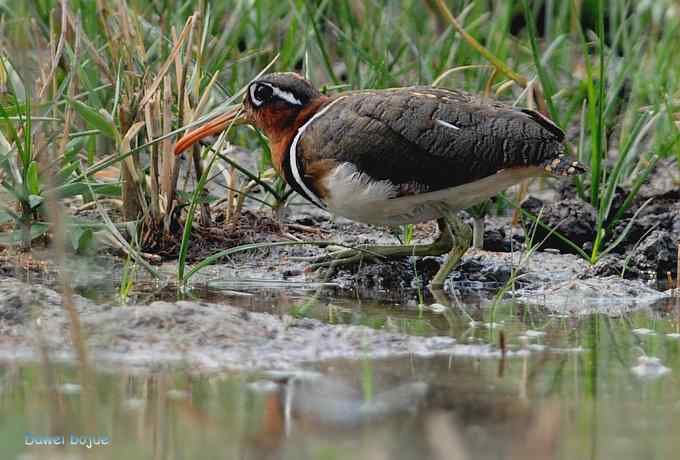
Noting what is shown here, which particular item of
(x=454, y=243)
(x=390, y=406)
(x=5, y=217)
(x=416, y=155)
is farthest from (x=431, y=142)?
(x=390, y=406)

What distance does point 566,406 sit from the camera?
320cm

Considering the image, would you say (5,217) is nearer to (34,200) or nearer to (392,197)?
(34,200)

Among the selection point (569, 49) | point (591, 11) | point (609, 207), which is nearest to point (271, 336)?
point (609, 207)

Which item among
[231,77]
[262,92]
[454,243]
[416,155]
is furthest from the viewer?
[231,77]

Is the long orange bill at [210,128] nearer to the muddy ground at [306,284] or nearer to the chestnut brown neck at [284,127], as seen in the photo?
the chestnut brown neck at [284,127]

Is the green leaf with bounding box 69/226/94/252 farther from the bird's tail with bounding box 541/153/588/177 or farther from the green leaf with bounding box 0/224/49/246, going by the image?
the bird's tail with bounding box 541/153/588/177

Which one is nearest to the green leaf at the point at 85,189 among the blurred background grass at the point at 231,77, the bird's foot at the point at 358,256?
the blurred background grass at the point at 231,77

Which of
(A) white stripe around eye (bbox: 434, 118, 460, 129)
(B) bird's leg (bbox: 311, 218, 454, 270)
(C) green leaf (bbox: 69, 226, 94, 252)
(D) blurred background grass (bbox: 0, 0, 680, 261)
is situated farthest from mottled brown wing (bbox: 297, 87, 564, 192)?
(C) green leaf (bbox: 69, 226, 94, 252)

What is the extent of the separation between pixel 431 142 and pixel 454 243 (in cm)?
55

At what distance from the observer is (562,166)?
5.08 metres

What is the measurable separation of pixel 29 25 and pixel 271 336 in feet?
11.6

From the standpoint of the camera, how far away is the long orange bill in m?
5.26

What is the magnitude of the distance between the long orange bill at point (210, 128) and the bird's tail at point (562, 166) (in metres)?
1.46

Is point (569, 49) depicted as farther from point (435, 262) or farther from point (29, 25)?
point (29, 25)
